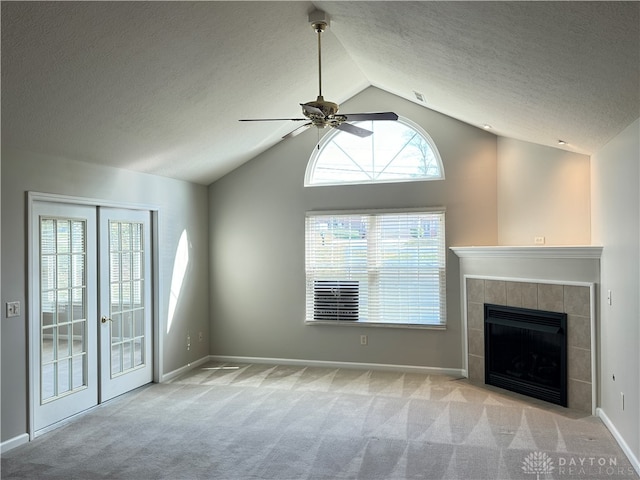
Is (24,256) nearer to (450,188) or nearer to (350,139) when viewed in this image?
(350,139)

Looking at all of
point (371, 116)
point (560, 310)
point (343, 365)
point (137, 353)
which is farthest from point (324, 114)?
point (343, 365)

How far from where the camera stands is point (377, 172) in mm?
6367

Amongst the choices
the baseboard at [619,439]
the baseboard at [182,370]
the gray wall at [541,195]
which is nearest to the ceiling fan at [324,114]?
the gray wall at [541,195]

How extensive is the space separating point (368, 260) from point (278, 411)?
228 cm

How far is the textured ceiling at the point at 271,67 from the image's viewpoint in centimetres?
261

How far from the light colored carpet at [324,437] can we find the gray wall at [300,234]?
2.39ft

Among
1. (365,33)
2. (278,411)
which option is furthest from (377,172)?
(278,411)

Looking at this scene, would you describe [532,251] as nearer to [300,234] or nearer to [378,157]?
[378,157]

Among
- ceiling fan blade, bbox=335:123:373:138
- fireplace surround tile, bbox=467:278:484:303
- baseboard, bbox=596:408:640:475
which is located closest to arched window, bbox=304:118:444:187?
fireplace surround tile, bbox=467:278:484:303

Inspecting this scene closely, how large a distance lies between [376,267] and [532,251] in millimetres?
1887

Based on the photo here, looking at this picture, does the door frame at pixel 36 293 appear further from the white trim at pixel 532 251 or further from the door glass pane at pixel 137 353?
the white trim at pixel 532 251

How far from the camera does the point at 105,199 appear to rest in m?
4.99

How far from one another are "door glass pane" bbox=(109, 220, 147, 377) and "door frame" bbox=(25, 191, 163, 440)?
6.6 inches
